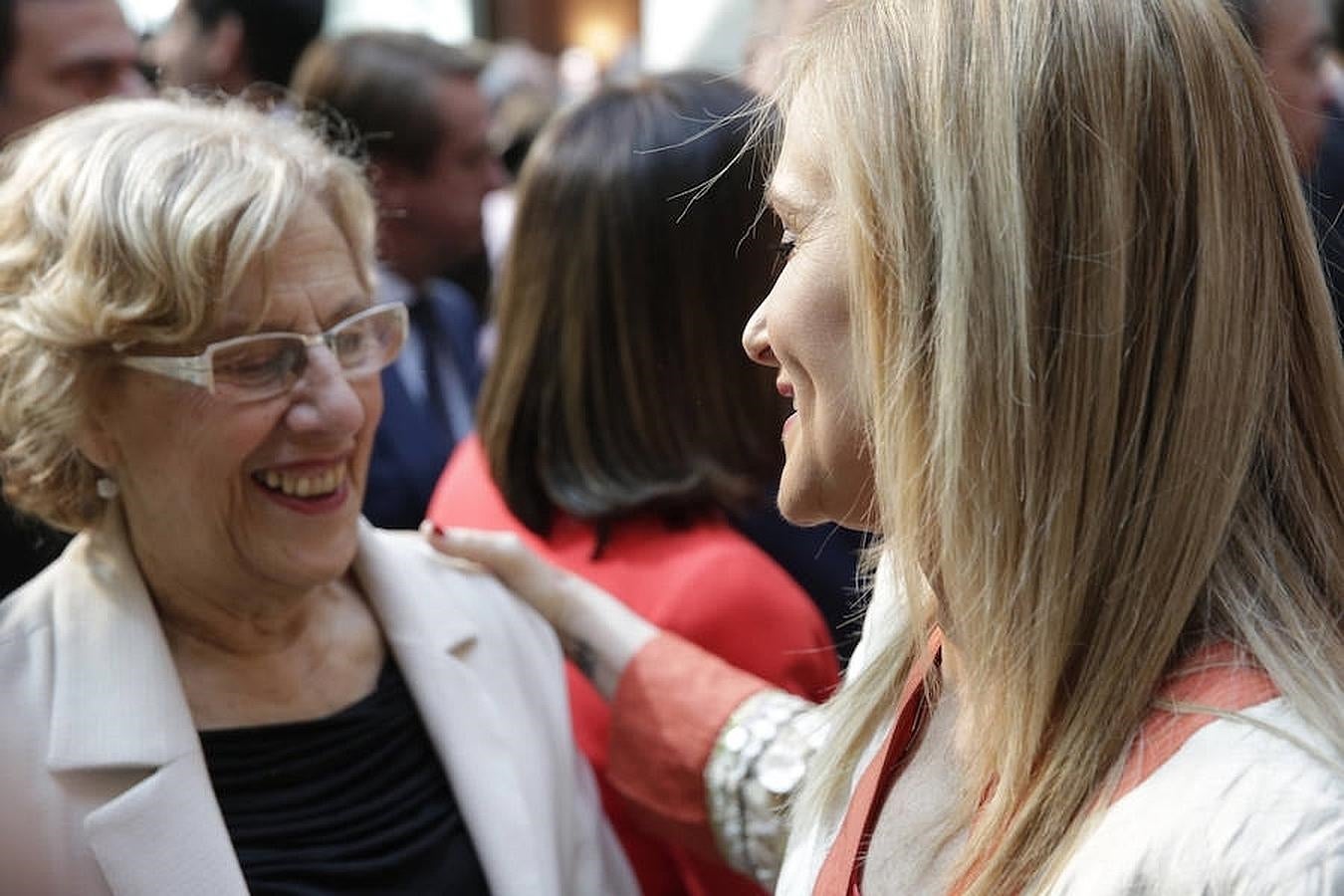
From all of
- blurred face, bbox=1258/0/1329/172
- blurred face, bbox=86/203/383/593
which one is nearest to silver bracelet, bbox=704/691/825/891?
blurred face, bbox=86/203/383/593

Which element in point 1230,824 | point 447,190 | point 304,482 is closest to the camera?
point 1230,824

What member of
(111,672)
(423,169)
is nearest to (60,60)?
(423,169)

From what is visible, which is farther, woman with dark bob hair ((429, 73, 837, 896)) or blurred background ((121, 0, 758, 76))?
blurred background ((121, 0, 758, 76))

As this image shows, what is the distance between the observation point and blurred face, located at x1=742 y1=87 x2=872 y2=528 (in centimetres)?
138

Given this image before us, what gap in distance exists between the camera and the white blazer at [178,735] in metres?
1.69

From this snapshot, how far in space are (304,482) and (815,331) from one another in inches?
31.8

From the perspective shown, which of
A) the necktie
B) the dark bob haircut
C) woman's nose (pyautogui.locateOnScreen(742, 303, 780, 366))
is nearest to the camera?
woman's nose (pyautogui.locateOnScreen(742, 303, 780, 366))

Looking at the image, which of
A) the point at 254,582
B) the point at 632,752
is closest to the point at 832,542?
the point at 632,752

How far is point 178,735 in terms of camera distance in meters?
1.75

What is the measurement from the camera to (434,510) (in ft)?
8.85

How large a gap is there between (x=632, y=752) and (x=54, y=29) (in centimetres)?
205

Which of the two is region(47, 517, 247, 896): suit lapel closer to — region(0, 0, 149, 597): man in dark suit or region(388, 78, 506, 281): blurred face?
region(0, 0, 149, 597): man in dark suit

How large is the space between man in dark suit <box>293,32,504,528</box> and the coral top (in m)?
1.52

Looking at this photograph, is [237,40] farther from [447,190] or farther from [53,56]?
[53,56]
